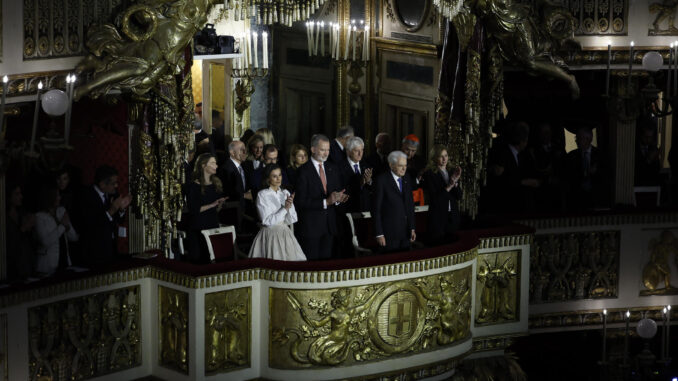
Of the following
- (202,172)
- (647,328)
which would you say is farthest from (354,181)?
(647,328)

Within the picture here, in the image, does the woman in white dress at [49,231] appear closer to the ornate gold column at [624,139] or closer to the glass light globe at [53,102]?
the glass light globe at [53,102]

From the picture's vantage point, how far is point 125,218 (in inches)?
541

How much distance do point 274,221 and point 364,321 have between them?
1.20 meters

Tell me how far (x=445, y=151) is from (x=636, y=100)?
2.50 m

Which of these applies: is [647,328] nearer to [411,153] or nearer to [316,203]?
[411,153]

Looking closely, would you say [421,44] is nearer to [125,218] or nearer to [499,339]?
[499,339]

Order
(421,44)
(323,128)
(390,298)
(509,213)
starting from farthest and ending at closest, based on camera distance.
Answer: (323,128) → (421,44) → (509,213) → (390,298)

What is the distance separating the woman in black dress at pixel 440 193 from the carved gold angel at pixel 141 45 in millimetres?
2735

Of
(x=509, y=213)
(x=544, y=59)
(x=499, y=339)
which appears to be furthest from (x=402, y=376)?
(x=544, y=59)

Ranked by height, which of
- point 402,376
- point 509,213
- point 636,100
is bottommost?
point 402,376

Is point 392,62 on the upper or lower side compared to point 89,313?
upper

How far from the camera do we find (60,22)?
1286cm

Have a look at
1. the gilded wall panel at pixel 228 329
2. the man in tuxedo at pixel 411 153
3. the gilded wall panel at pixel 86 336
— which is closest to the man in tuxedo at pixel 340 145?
the man in tuxedo at pixel 411 153

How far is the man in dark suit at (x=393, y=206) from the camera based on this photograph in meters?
14.1
